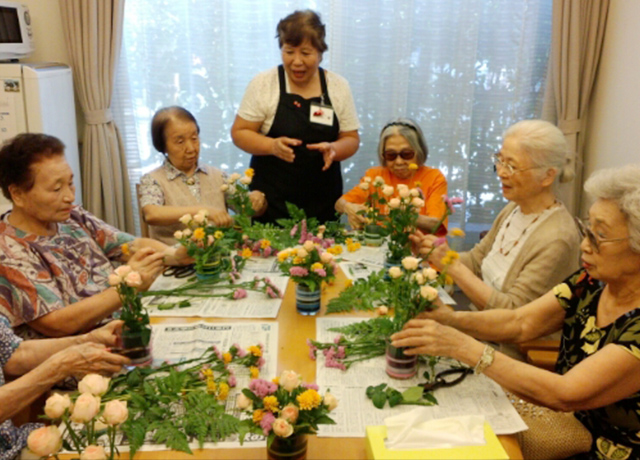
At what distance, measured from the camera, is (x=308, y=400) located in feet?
3.96

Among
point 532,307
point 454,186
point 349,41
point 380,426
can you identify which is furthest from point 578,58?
point 380,426

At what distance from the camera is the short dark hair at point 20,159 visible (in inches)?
80.2

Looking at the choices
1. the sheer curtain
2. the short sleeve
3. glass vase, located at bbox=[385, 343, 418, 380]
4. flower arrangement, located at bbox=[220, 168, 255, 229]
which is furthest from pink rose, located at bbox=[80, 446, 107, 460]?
the sheer curtain

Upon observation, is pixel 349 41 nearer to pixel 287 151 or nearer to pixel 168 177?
pixel 287 151

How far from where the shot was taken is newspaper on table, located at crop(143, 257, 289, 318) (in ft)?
6.70

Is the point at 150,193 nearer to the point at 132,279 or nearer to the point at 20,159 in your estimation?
the point at 20,159

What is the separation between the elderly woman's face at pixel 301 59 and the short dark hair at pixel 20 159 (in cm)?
146

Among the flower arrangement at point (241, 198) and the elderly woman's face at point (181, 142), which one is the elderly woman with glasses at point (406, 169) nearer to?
the flower arrangement at point (241, 198)

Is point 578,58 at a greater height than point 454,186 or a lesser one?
greater

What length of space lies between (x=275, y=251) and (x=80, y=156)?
224 cm

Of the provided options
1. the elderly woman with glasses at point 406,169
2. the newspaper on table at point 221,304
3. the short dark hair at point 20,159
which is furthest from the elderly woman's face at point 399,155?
the short dark hair at point 20,159

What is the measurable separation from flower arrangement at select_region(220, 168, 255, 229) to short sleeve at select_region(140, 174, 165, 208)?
1.38 ft

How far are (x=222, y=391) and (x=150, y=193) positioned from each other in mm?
1625

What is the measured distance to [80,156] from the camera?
419cm
